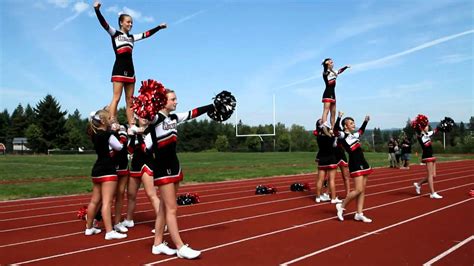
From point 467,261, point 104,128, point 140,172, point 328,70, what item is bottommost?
point 467,261

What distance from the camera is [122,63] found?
6.72 m

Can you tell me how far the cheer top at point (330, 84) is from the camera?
10469mm

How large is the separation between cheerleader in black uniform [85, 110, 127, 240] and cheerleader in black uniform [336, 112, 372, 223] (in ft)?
12.9

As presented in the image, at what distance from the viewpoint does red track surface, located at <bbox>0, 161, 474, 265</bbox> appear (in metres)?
5.44

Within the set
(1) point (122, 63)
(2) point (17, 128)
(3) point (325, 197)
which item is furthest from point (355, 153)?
(2) point (17, 128)

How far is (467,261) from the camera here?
5223 mm

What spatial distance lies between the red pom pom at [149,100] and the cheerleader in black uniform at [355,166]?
4.02 meters

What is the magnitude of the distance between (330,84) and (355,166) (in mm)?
2987

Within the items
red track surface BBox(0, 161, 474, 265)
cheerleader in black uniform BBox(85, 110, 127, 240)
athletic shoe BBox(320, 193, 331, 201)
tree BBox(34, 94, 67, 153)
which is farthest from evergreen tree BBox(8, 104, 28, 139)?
cheerleader in black uniform BBox(85, 110, 127, 240)

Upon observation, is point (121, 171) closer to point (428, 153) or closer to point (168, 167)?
point (168, 167)

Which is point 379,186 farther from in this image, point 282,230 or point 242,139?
point 242,139

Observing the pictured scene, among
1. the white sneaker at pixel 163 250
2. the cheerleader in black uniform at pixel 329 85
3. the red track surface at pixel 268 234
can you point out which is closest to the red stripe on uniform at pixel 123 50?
the red track surface at pixel 268 234

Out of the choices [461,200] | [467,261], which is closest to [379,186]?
[461,200]

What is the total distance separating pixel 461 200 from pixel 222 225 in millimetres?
6389
